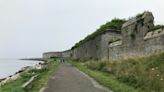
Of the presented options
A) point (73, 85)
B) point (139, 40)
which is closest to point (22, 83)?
point (73, 85)

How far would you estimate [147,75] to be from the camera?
15.6 metres

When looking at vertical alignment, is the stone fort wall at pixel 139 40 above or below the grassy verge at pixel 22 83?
above

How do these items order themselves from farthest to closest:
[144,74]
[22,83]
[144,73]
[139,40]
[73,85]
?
1. [139,40]
2. [22,83]
3. [73,85]
4. [144,73]
5. [144,74]

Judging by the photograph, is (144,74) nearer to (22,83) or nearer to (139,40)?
(139,40)

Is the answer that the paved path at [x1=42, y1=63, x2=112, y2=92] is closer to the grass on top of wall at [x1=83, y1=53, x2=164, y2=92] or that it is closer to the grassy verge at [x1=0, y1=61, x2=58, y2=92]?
the grassy verge at [x1=0, y1=61, x2=58, y2=92]

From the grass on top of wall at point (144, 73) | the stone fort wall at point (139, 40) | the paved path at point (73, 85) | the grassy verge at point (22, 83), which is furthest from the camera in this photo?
the stone fort wall at point (139, 40)

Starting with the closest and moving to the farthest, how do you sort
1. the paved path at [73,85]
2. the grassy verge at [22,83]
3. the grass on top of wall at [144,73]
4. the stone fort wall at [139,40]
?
the grass on top of wall at [144,73] → the paved path at [73,85] → the grassy verge at [22,83] → the stone fort wall at [139,40]

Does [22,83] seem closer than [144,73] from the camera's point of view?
No

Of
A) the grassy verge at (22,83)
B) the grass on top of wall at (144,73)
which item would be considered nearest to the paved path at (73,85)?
the grassy verge at (22,83)

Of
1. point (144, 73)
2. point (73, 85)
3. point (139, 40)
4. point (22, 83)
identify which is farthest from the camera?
point (139, 40)

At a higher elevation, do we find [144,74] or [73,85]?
[144,74]

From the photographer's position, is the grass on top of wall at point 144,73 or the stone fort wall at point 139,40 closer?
the grass on top of wall at point 144,73

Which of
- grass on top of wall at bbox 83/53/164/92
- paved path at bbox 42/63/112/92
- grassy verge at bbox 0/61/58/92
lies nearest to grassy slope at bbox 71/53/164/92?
grass on top of wall at bbox 83/53/164/92

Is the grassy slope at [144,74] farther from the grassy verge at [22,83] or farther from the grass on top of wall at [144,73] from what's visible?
the grassy verge at [22,83]
